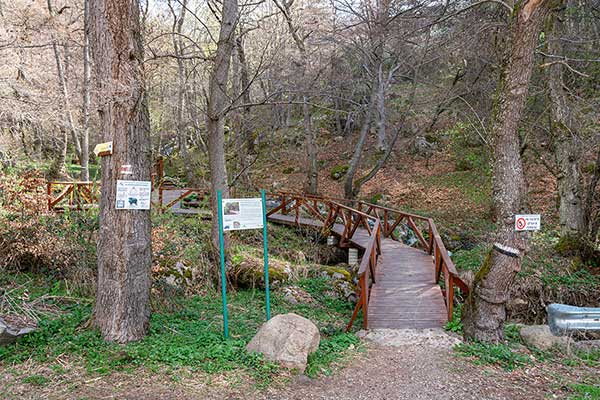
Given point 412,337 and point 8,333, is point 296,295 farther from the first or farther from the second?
point 8,333

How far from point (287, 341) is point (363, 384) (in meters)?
0.83

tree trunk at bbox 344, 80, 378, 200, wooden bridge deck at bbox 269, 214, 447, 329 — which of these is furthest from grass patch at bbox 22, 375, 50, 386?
tree trunk at bbox 344, 80, 378, 200

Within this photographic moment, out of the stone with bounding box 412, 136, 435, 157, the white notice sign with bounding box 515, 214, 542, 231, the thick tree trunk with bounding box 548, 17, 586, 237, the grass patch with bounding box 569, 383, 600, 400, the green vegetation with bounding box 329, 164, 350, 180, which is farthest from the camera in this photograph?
the stone with bounding box 412, 136, 435, 157

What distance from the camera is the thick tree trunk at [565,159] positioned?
9.25 metres

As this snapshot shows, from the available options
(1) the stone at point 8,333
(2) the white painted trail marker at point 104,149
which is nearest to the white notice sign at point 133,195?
(2) the white painted trail marker at point 104,149

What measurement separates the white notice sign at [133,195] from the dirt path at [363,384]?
164cm

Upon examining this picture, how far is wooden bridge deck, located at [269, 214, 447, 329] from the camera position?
231 inches

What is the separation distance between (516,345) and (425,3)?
502 centimetres

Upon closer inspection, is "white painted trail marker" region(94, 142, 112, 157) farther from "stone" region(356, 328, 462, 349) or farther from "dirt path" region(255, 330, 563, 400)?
"stone" region(356, 328, 462, 349)

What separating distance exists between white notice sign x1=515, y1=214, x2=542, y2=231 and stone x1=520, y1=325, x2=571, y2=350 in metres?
1.34

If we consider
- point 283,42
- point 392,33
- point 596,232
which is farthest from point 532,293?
point 283,42

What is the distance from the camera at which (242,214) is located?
16.5 ft

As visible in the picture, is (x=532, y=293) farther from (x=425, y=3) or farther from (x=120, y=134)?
(x=120, y=134)

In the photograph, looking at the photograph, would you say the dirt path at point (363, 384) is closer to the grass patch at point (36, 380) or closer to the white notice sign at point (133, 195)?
the grass patch at point (36, 380)
